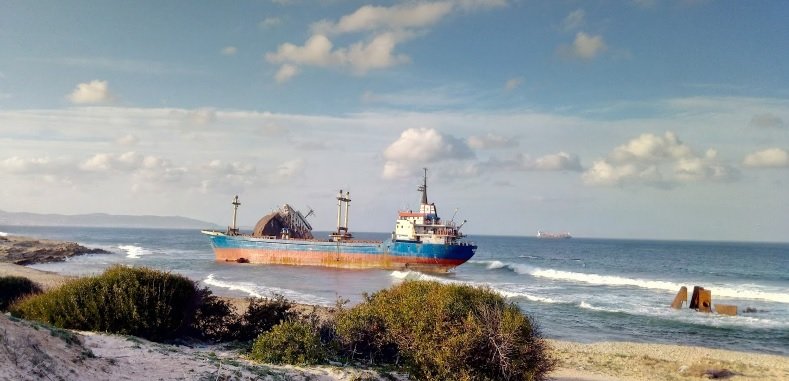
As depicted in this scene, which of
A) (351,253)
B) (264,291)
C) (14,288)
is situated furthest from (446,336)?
(351,253)

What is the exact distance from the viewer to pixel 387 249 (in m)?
53.5

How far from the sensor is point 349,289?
3719 cm

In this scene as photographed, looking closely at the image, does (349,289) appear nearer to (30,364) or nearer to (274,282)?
(274,282)

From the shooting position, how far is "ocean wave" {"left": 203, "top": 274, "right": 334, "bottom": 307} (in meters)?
30.3

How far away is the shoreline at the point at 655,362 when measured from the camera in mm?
16250

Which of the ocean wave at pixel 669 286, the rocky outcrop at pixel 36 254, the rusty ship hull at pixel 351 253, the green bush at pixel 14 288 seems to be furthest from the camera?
the rusty ship hull at pixel 351 253

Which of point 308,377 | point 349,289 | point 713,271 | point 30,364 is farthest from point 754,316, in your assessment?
point 713,271

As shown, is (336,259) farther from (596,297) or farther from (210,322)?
(210,322)

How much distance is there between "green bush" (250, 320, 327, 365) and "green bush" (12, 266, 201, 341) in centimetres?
248

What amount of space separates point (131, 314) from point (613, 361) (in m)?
14.6

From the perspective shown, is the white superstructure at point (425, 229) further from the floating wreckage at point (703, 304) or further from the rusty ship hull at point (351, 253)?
the floating wreckage at point (703, 304)

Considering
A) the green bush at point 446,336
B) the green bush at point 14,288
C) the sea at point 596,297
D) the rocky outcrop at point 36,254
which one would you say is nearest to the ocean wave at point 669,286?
the sea at point 596,297

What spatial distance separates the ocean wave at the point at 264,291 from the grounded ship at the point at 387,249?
48.2 ft

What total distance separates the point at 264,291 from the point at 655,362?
23.2 m
